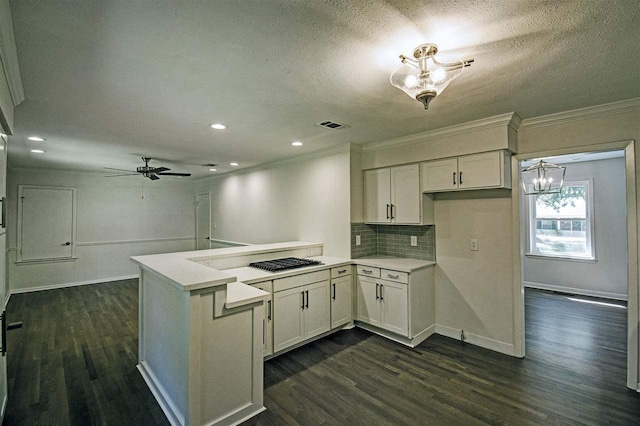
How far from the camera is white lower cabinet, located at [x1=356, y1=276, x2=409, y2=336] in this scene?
3467 mm

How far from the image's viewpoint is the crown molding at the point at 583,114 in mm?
2561

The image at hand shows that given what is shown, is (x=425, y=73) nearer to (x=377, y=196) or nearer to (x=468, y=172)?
(x=468, y=172)

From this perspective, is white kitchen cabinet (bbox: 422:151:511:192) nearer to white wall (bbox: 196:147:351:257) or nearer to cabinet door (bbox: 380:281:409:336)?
white wall (bbox: 196:147:351:257)

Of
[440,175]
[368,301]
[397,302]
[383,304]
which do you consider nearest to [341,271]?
[368,301]

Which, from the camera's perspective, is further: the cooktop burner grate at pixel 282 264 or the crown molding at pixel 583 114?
the cooktop burner grate at pixel 282 264

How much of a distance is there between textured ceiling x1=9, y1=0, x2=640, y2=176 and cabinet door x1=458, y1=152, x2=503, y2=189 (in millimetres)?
460

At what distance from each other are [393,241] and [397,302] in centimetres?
105

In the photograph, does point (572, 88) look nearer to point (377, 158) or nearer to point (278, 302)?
point (377, 158)

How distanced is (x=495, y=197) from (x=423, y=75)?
7.23 feet

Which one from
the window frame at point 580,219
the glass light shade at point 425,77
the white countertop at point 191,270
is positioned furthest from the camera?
the window frame at point 580,219

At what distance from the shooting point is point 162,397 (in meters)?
2.40

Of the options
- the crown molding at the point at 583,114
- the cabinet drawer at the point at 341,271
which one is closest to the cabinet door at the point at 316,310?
the cabinet drawer at the point at 341,271

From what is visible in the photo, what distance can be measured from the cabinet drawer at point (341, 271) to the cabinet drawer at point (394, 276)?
47 cm

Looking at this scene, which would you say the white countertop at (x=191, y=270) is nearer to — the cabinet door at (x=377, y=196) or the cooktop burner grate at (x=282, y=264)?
the cooktop burner grate at (x=282, y=264)
